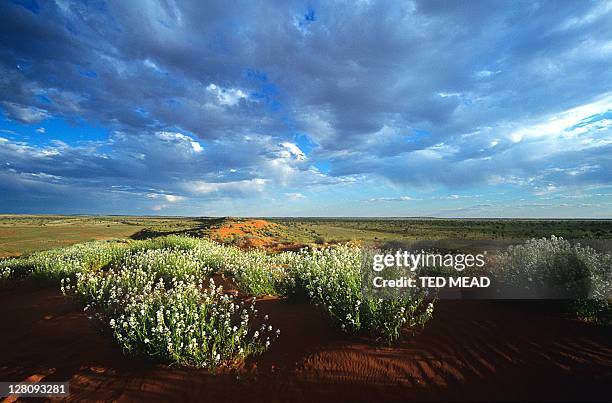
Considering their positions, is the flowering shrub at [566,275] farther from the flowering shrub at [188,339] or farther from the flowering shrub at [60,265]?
the flowering shrub at [60,265]

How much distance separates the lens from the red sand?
12.4 ft

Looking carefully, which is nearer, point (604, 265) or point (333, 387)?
point (333, 387)

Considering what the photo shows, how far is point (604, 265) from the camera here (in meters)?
5.39

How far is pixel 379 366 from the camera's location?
4.13 meters

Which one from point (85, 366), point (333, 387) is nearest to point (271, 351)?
point (333, 387)

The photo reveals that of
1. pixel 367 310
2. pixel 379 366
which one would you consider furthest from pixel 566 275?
pixel 379 366

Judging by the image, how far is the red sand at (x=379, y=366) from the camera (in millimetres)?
3787

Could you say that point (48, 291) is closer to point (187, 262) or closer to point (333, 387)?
point (187, 262)

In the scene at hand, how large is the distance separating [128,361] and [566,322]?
6.17 meters

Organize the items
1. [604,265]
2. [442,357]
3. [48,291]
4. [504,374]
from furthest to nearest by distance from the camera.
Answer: [48,291] → [604,265] → [442,357] → [504,374]

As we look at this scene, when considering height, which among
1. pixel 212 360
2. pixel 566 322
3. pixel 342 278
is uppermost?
pixel 342 278

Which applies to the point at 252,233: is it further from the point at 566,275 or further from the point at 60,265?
the point at 566,275

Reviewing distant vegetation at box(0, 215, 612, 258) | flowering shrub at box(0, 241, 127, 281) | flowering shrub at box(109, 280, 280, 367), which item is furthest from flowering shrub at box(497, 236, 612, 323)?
distant vegetation at box(0, 215, 612, 258)

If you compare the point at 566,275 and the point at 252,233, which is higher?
the point at 252,233
